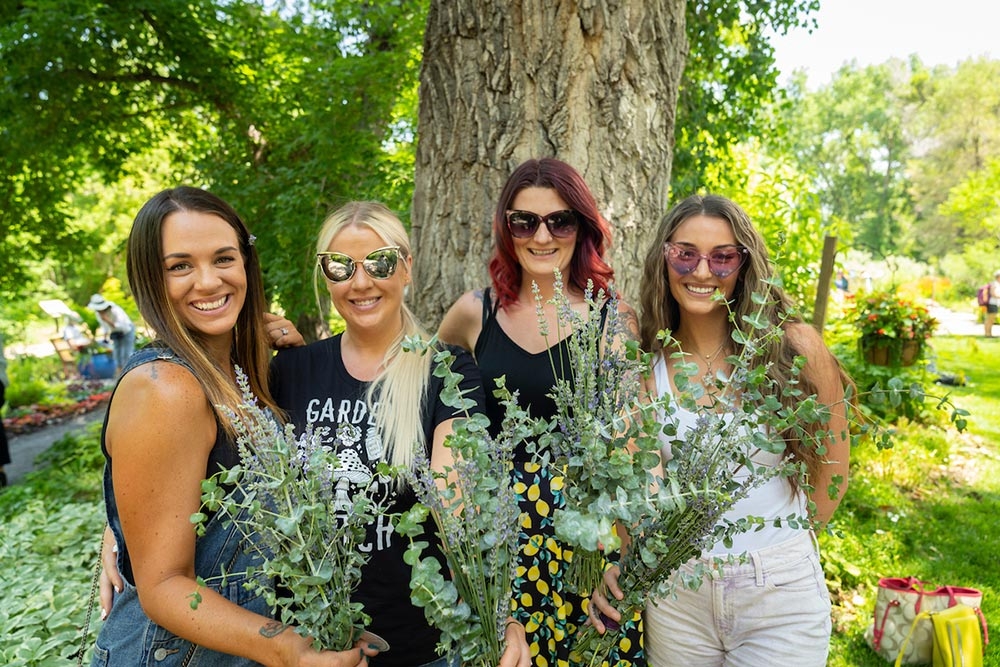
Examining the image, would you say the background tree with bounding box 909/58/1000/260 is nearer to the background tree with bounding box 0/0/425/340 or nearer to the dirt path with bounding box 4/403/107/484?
the background tree with bounding box 0/0/425/340

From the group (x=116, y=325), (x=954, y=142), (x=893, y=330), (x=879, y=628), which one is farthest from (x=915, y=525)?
(x=954, y=142)

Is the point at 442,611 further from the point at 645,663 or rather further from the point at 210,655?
the point at 645,663

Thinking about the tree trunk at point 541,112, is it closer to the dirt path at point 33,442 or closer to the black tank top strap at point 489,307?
the black tank top strap at point 489,307

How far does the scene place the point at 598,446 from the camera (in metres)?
1.03

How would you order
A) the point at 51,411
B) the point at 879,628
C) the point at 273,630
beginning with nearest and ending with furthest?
1. the point at 273,630
2. the point at 879,628
3. the point at 51,411

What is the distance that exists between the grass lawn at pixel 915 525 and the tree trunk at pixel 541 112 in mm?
2124

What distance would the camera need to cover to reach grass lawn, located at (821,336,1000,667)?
3.72 m

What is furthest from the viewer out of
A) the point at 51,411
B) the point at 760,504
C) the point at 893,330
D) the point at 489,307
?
the point at 51,411

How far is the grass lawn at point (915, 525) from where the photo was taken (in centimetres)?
372

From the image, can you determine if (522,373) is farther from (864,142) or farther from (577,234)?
(864,142)

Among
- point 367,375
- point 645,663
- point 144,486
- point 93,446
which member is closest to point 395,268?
point 367,375

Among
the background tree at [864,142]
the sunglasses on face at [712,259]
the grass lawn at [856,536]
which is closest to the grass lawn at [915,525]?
the grass lawn at [856,536]

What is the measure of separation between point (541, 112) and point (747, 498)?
5.65 feet

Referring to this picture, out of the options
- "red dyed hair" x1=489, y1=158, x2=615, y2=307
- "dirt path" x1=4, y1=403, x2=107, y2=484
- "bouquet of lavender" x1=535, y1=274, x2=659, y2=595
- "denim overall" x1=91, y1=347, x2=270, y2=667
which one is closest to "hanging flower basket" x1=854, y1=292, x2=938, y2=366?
"red dyed hair" x1=489, y1=158, x2=615, y2=307
